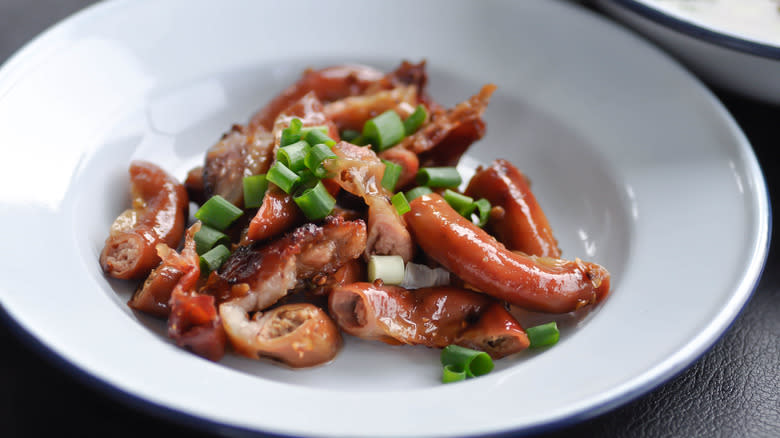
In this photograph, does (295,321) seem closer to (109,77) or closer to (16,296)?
(16,296)

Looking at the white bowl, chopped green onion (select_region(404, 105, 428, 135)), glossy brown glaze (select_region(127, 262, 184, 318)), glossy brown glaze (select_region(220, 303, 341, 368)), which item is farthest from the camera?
the white bowl

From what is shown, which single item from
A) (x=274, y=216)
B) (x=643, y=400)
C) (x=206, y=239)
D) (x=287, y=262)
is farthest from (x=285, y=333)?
(x=643, y=400)

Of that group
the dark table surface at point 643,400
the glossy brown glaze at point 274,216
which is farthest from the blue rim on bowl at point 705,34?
the glossy brown glaze at point 274,216

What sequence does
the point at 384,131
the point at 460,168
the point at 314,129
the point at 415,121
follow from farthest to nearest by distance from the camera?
the point at 460,168 → the point at 415,121 → the point at 384,131 → the point at 314,129

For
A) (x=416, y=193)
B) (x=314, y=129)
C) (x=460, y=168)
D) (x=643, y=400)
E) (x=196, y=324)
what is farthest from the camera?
(x=460, y=168)

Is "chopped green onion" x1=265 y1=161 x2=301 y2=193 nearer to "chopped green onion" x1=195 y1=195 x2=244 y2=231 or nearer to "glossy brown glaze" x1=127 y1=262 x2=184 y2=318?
"chopped green onion" x1=195 y1=195 x2=244 y2=231

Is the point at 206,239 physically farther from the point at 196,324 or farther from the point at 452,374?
the point at 452,374

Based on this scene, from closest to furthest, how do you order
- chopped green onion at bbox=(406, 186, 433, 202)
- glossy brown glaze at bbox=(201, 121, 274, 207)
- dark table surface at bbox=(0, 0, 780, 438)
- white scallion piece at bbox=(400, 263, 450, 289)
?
dark table surface at bbox=(0, 0, 780, 438) → white scallion piece at bbox=(400, 263, 450, 289) → glossy brown glaze at bbox=(201, 121, 274, 207) → chopped green onion at bbox=(406, 186, 433, 202)

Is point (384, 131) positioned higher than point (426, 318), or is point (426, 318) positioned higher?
point (384, 131)

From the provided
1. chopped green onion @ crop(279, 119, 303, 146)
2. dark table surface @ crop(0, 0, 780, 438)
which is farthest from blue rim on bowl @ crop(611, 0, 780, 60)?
chopped green onion @ crop(279, 119, 303, 146)
